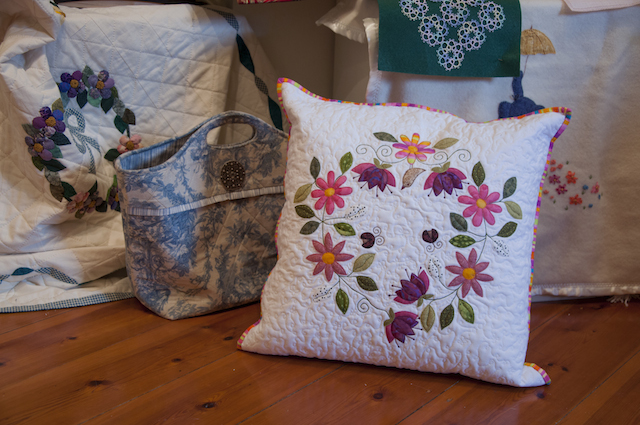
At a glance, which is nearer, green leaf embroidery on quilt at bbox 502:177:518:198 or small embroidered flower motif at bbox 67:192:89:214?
green leaf embroidery on quilt at bbox 502:177:518:198

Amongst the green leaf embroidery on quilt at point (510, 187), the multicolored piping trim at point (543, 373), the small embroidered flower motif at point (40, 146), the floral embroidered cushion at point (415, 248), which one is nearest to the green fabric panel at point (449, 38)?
the floral embroidered cushion at point (415, 248)

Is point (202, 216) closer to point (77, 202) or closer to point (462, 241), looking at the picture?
point (77, 202)

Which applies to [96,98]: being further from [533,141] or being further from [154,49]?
[533,141]

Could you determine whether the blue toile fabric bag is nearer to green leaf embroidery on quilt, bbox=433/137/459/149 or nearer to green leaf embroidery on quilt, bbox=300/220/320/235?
green leaf embroidery on quilt, bbox=300/220/320/235

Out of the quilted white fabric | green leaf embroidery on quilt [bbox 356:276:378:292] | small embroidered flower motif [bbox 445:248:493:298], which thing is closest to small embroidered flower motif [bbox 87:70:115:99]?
the quilted white fabric

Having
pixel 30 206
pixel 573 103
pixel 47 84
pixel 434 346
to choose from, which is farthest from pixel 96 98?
pixel 573 103

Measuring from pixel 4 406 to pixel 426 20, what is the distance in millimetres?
965

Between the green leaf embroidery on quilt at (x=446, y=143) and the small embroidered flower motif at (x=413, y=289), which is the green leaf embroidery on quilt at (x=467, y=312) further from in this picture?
the green leaf embroidery on quilt at (x=446, y=143)

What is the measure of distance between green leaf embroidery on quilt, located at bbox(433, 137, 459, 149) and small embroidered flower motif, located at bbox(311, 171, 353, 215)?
0.17m

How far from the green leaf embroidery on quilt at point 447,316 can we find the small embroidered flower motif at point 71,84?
2.77 feet

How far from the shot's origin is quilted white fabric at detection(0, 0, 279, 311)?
98cm

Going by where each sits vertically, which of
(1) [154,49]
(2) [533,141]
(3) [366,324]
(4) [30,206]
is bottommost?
(3) [366,324]

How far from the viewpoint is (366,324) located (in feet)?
2.69

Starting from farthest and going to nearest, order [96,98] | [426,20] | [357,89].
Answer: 1. [357,89]
2. [96,98]
3. [426,20]
